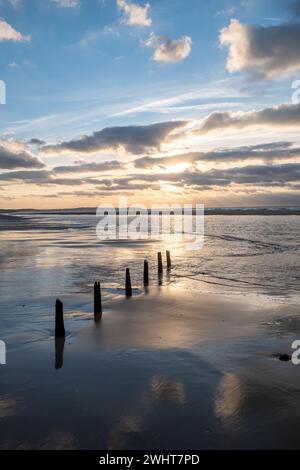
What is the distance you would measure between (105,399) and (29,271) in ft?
67.5

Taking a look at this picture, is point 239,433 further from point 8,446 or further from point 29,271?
point 29,271

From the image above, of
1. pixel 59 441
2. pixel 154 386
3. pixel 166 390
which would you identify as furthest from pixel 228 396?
pixel 59 441

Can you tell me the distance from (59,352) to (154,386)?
360cm

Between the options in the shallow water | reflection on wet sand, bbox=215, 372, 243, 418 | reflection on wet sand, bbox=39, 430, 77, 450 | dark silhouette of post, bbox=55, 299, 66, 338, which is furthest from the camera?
dark silhouette of post, bbox=55, 299, 66, 338


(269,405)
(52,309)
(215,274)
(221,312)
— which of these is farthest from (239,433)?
(215,274)

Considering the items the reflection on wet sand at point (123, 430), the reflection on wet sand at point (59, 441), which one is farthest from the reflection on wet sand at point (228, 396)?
the reflection on wet sand at point (59, 441)

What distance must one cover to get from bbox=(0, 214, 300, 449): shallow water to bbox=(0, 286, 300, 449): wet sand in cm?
2

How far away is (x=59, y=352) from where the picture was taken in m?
11.4

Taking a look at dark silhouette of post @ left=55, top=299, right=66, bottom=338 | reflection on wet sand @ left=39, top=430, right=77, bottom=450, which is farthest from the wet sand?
dark silhouette of post @ left=55, top=299, right=66, bottom=338

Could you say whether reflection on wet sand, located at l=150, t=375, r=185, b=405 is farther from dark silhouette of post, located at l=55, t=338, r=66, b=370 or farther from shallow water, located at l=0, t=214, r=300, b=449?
dark silhouette of post, located at l=55, t=338, r=66, b=370

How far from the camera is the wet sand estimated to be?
709 cm

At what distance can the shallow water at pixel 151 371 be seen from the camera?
7.21m

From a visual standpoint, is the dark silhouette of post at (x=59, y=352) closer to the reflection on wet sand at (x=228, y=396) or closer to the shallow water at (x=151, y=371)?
the shallow water at (x=151, y=371)

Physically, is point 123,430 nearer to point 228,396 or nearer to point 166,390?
point 166,390
